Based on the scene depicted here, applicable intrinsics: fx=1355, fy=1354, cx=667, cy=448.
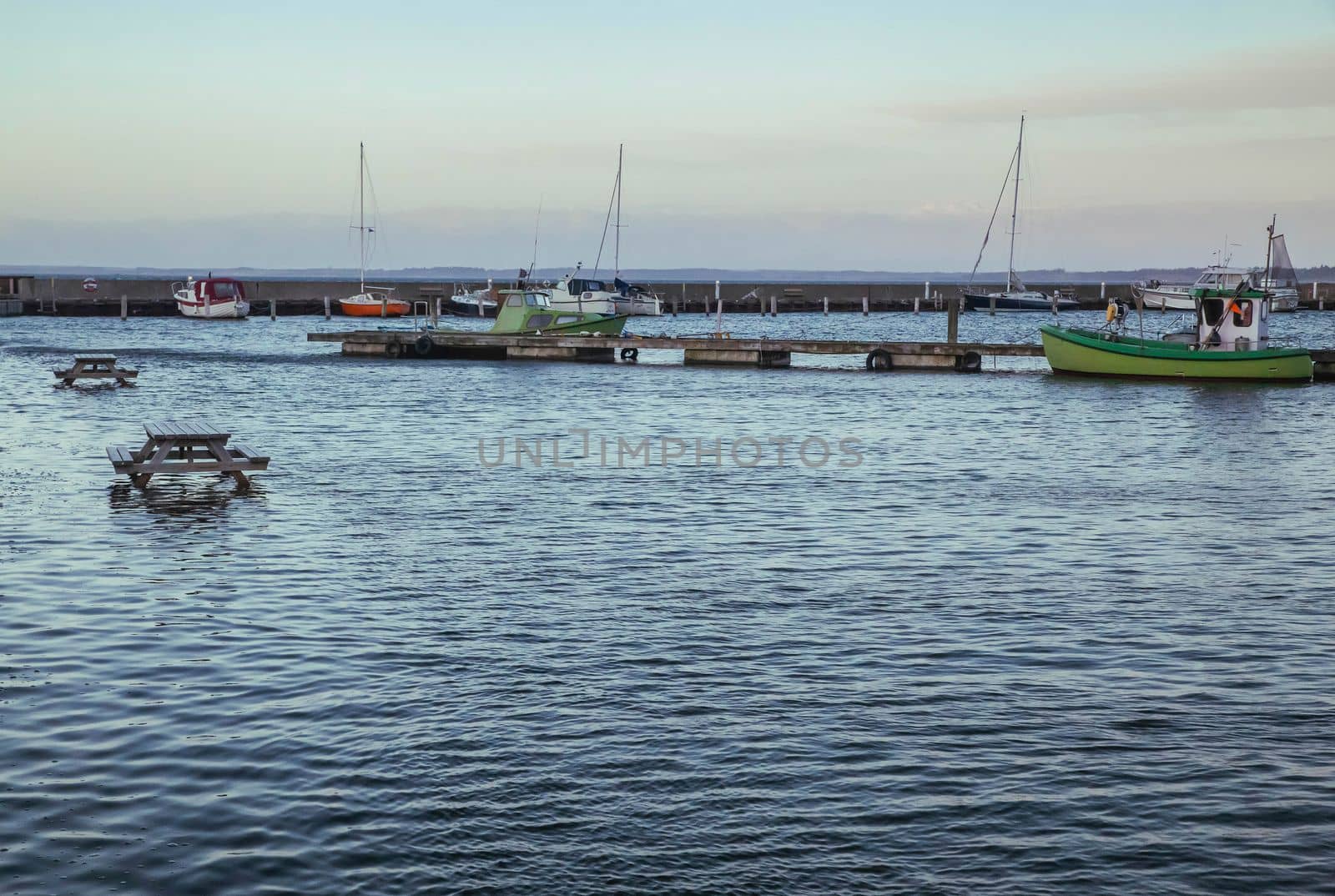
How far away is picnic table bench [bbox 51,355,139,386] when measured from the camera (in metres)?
38.2

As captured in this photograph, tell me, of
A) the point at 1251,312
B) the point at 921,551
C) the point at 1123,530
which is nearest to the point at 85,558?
the point at 921,551

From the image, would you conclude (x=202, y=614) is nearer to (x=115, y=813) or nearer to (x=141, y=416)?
(x=115, y=813)

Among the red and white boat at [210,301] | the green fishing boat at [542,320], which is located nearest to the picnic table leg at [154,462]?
the green fishing boat at [542,320]

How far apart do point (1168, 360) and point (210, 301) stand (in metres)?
70.5

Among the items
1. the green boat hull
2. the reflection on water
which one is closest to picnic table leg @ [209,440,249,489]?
the reflection on water

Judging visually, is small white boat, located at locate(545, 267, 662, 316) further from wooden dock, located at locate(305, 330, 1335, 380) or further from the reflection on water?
the reflection on water

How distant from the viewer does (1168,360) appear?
41.0 meters

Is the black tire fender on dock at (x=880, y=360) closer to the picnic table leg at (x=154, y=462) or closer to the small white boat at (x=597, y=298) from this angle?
the small white boat at (x=597, y=298)

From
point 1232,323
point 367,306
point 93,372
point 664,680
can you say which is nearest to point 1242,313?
point 1232,323

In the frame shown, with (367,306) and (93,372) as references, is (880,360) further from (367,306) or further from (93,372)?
(367,306)

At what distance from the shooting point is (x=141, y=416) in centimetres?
3008

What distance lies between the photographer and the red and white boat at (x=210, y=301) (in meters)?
93.2

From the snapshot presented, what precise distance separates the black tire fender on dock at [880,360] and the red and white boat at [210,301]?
192 ft

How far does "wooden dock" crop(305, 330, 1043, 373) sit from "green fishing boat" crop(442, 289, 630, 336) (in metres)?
1.13
